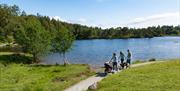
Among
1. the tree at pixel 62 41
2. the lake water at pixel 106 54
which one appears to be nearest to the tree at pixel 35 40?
the lake water at pixel 106 54

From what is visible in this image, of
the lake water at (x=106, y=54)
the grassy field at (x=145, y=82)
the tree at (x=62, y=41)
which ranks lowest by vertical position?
the lake water at (x=106, y=54)

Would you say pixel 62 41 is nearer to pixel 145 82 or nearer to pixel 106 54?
pixel 145 82

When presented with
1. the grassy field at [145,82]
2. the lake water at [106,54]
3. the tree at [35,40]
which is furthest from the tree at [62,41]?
the grassy field at [145,82]

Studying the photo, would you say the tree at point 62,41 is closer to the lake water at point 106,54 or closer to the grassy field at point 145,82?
the lake water at point 106,54

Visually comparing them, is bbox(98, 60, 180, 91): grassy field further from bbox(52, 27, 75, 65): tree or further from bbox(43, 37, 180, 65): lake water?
bbox(43, 37, 180, 65): lake water

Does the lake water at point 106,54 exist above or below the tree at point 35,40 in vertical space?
below

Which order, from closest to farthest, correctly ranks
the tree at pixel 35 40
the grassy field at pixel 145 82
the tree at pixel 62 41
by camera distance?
1. the grassy field at pixel 145 82
2. the tree at pixel 62 41
3. the tree at pixel 35 40

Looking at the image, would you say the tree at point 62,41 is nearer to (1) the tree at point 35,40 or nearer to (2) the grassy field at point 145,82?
(1) the tree at point 35,40

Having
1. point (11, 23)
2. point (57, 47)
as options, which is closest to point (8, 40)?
point (11, 23)

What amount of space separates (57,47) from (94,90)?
30798 mm

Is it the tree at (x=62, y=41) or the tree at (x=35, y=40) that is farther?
the tree at (x=35, y=40)

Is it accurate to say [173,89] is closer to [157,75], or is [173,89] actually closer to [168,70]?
[157,75]

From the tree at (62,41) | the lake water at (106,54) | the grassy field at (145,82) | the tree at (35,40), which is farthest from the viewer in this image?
the lake water at (106,54)

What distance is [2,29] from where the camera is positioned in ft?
354
